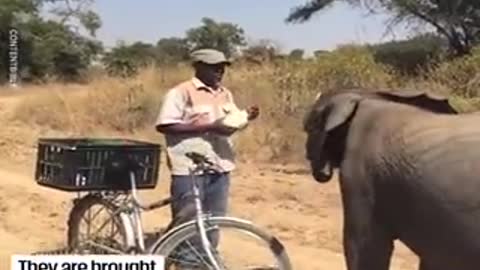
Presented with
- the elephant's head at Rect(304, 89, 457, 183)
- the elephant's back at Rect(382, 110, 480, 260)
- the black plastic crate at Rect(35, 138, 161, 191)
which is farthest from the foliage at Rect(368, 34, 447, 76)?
the elephant's back at Rect(382, 110, 480, 260)

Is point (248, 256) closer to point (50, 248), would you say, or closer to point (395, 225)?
point (395, 225)

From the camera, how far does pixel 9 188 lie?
13.7 m

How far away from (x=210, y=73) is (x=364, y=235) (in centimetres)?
215

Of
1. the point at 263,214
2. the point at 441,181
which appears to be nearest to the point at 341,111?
the point at 441,181

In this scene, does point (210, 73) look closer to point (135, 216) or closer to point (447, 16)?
point (135, 216)

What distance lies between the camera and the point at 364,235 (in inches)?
234

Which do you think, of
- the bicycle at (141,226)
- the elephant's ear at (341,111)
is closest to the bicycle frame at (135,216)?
the bicycle at (141,226)

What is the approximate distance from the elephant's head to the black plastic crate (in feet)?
5.38

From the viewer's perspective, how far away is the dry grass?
1767cm

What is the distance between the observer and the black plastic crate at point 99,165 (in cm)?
754

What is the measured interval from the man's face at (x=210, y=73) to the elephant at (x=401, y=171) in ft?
4.67

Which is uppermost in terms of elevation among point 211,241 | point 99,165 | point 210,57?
point 210,57
